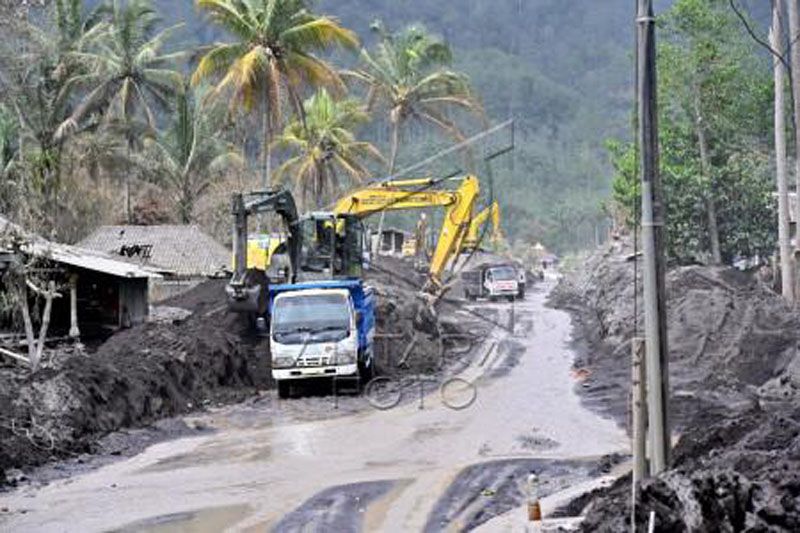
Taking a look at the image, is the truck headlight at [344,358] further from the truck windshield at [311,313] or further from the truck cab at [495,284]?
the truck cab at [495,284]

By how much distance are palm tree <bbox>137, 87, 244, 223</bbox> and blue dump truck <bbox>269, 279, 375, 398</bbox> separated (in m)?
30.7

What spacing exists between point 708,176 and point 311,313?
84.5 ft

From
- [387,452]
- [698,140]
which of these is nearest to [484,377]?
[387,452]

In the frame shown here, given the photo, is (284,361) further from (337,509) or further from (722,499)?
(722,499)

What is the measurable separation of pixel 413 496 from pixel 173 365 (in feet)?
41.0

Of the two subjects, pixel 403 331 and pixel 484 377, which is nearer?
pixel 484 377

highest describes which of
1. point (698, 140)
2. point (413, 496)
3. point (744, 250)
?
point (698, 140)

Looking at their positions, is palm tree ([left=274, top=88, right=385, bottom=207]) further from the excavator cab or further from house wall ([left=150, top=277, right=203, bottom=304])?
the excavator cab

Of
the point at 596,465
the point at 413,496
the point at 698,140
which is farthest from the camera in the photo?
the point at 698,140

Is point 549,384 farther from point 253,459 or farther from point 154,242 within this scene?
point 154,242

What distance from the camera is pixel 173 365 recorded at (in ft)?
86.4

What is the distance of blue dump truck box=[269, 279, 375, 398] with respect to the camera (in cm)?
2617

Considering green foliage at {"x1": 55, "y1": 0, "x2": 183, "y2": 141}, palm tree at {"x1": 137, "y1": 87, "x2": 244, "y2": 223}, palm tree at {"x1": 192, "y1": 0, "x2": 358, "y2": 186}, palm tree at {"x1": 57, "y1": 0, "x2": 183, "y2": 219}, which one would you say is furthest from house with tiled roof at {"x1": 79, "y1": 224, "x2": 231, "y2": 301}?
palm tree at {"x1": 192, "y1": 0, "x2": 358, "y2": 186}

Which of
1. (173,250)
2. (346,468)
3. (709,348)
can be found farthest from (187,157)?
(346,468)
